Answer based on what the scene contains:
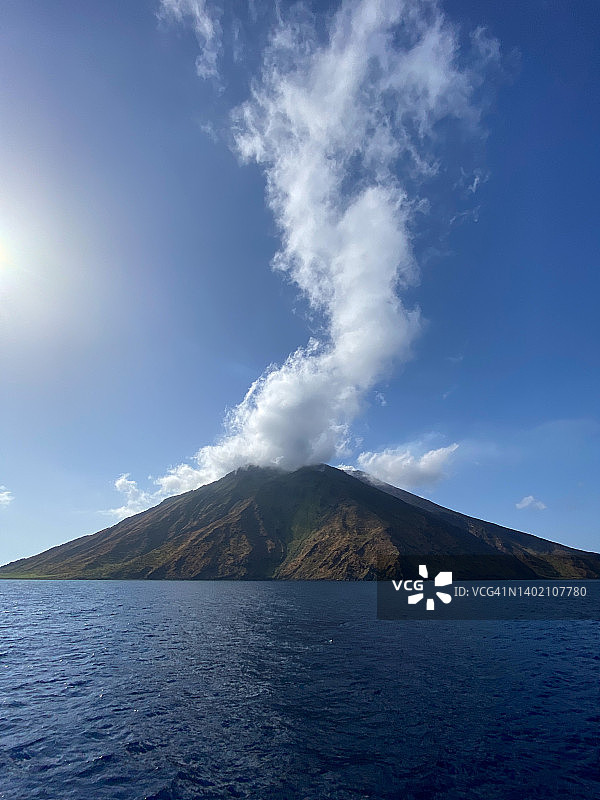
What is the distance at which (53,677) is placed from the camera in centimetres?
4159

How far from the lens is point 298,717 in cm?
3102

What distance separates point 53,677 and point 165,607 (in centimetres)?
7178

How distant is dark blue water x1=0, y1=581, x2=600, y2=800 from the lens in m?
22.2

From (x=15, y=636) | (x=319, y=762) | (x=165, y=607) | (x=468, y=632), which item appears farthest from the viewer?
(x=165, y=607)

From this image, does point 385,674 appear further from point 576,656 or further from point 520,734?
point 576,656

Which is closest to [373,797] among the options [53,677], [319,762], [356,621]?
[319,762]

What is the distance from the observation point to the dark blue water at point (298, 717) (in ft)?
72.9

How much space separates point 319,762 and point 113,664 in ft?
111

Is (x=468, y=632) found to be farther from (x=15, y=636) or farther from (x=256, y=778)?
(x=15, y=636)

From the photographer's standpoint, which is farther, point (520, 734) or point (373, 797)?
point (520, 734)

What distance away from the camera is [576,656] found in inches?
2117

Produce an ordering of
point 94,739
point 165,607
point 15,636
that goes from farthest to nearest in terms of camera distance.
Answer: point 165,607, point 15,636, point 94,739

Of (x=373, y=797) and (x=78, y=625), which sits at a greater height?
(x=373, y=797)

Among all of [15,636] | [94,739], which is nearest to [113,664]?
[94,739]
